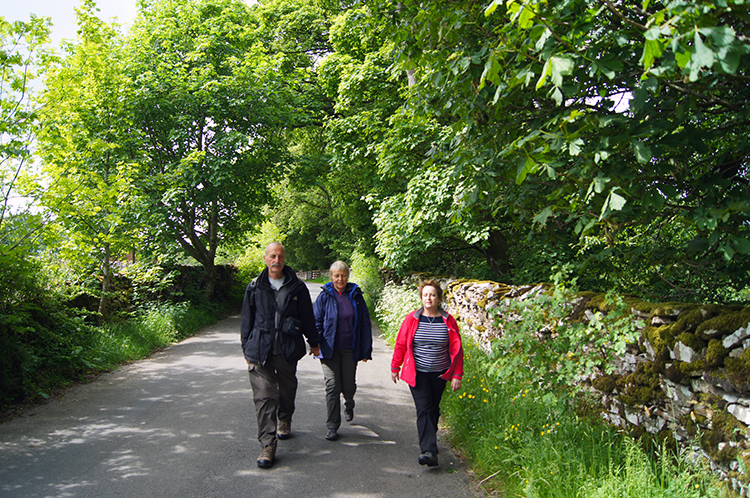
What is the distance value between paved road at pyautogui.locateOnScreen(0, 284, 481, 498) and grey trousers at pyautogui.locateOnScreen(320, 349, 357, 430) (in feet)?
1.29

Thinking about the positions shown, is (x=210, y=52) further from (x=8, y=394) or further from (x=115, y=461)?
(x=115, y=461)

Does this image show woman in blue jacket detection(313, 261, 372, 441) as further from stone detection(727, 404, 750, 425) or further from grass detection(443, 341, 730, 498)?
stone detection(727, 404, 750, 425)

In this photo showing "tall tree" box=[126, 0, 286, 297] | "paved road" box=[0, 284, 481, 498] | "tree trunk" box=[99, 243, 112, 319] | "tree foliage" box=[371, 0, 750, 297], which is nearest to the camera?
"tree foliage" box=[371, 0, 750, 297]

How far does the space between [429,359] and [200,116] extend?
14746 millimetres

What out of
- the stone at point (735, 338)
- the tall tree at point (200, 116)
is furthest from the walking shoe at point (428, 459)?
the tall tree at point (200, 116)

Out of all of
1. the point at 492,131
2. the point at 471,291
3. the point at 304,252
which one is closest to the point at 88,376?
the point at 471,291

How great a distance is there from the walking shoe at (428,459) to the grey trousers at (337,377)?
1.19 metres

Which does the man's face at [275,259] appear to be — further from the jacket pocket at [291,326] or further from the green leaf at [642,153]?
the green leaf at [642,153]

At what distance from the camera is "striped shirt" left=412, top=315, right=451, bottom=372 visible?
494 centimetres

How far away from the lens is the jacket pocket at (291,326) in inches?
201

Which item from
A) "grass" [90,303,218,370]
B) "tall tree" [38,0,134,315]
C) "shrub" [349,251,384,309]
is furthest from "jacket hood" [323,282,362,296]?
"shrub" [349,251,384,309]

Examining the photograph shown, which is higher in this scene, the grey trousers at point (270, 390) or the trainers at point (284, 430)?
the grey trousers at point (270, 390)

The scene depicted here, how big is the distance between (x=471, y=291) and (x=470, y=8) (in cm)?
532

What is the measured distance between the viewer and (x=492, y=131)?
4.88 meters
